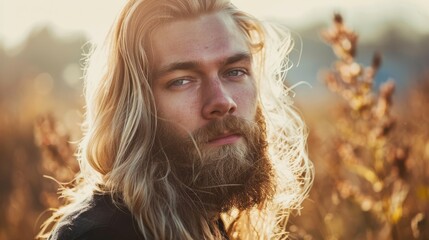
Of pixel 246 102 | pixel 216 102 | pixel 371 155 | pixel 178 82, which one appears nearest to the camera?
pixel 216 102

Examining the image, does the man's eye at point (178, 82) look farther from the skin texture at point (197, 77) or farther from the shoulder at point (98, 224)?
the shoulder at point (98, 224)

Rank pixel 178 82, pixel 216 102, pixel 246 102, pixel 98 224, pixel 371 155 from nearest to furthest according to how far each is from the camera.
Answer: pixel 98 224, pixel 216 102, pixel 178 82, pixel 246 102, pixel 371 155

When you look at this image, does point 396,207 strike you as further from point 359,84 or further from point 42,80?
point 42,80

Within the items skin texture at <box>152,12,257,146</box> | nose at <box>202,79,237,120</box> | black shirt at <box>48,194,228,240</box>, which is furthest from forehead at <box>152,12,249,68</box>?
black shirt at <box>48,194,228,240</box>

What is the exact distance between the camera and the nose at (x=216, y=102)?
284 centimetres

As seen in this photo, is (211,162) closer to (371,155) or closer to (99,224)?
(99,224)

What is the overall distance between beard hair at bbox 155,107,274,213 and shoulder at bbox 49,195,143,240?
14.0 inches

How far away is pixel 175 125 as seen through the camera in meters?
2.93

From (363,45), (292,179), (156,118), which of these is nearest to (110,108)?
(156,118)

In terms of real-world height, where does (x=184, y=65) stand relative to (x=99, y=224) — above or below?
above

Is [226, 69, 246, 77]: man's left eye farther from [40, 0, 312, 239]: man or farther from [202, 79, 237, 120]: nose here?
[202, 79, 237, 120]: nose

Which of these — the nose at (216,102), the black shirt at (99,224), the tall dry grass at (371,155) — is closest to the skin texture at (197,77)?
the nose at (216,102)

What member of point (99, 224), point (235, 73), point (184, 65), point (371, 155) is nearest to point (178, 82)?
point (184, 65)

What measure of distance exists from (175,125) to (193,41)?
0.37 metres
